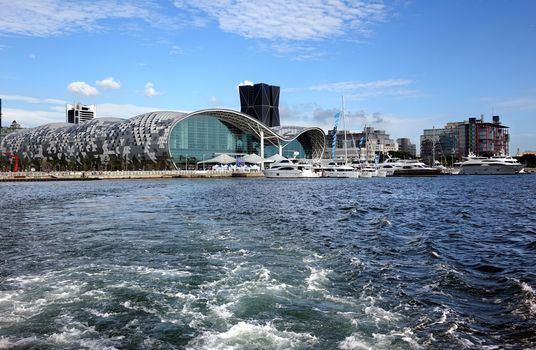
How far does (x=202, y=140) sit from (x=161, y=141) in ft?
44.4

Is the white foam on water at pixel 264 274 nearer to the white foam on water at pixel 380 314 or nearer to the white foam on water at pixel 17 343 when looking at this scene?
the white foam on water at pixel 380 314

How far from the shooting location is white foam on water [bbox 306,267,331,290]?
12.1 m

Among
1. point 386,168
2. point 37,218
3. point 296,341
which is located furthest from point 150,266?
point 386,168

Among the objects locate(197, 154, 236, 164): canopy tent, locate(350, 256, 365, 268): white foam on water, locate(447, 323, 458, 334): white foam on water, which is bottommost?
locate(350, 256, 365, 268): white foam on water

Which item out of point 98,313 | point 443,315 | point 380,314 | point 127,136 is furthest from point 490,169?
point 98,313

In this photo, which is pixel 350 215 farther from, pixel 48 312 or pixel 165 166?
pixel 165 166

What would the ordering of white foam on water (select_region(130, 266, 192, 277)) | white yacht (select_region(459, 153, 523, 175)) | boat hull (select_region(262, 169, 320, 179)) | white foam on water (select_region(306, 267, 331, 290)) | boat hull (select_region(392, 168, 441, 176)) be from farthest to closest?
white yacht (select_region(459, 153, 523, 175)) → boat hull (select_region(392, 168, 441, 176)) → boat hull (select_region(262, 169, 320, 179)) → white foam on water (select_region(130, 266, 192, 277)) → white foam on water (select_region(306, 267, 331, 290))

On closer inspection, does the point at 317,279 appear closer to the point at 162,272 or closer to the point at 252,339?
the point at 162,272

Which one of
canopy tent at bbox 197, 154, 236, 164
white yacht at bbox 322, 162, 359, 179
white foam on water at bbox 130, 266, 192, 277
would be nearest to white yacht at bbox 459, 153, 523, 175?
white yacht at bbox 322, 162, 359, 179

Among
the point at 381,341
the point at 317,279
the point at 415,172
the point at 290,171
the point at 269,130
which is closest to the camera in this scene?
the point at 381,341

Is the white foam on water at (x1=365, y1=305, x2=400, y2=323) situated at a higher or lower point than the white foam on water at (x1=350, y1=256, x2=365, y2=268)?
higher

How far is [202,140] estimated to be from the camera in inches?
5630

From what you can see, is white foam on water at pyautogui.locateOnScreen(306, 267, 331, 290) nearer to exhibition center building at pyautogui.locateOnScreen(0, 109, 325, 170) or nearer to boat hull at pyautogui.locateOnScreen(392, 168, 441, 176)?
boat hull at pyautogui.locateOnScreen(392, 168, 441, 176)

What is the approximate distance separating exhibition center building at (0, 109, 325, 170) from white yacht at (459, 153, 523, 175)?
186 ft
